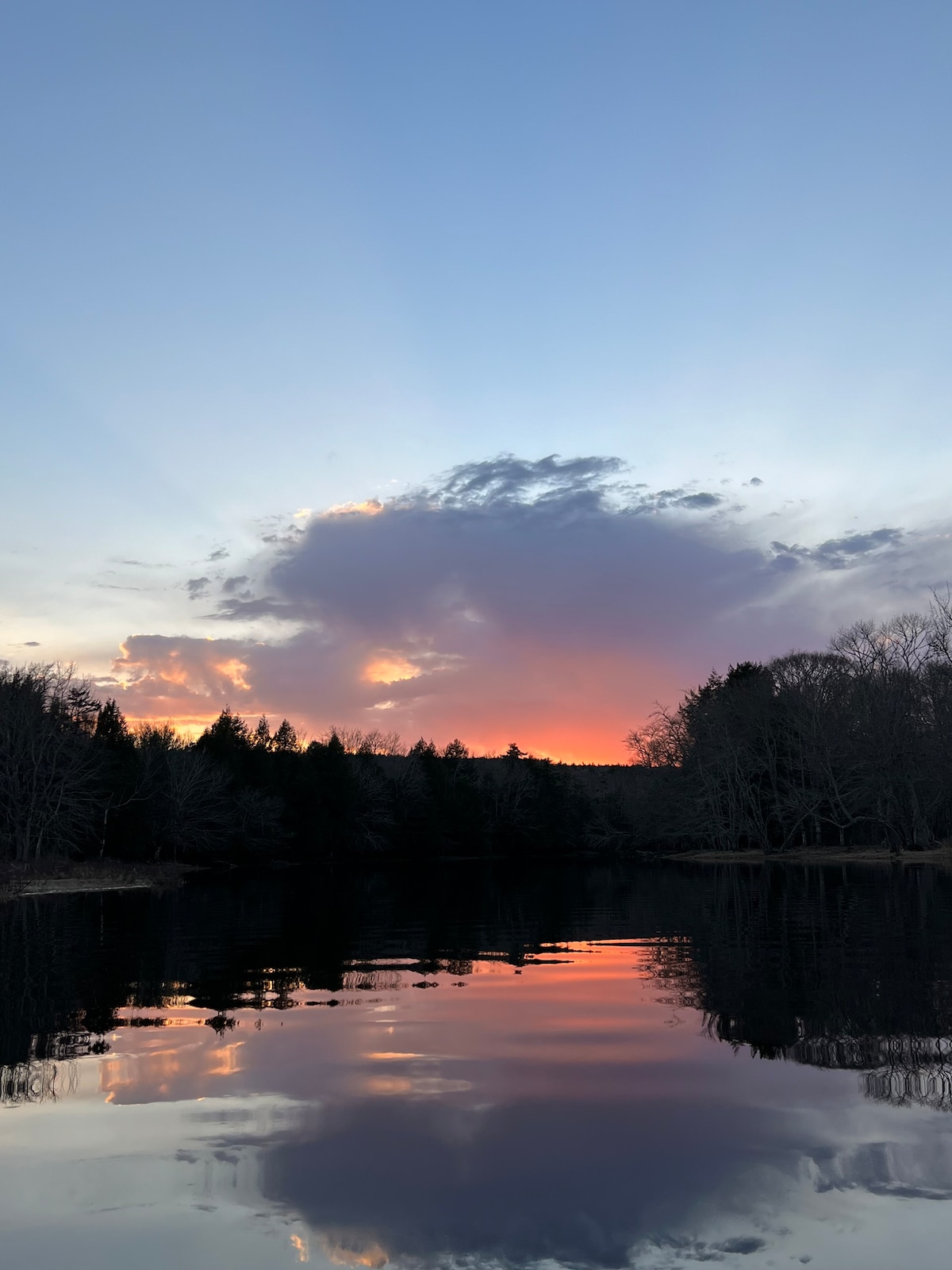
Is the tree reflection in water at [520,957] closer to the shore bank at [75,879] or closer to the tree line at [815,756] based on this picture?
the shore bank at [75,879]

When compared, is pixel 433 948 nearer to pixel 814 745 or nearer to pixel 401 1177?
pixel 401 1177

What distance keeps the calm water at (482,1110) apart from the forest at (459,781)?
56824 mm

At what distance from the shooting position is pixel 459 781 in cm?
15138

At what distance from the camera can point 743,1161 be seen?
8.50 meters

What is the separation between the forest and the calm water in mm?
56824

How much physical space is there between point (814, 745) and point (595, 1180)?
90760 mm

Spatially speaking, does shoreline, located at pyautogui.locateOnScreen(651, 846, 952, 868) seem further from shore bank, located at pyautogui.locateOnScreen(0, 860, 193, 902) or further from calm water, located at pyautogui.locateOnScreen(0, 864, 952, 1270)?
calm water, located at pyautogui.locateOnScreen(0, 864, 952, 1270)

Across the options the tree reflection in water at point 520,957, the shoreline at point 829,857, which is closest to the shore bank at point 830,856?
the shoreline at point 829,857

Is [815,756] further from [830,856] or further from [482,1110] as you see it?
[482,1110]

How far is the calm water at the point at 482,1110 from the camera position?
7.06 metres

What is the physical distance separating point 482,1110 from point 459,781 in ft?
467

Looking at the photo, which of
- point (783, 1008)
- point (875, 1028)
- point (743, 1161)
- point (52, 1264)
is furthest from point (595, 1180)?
point (783, 1008)

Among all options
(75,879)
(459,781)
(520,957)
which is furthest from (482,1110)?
(459,781)

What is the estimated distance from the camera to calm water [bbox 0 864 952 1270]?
7062 mm
